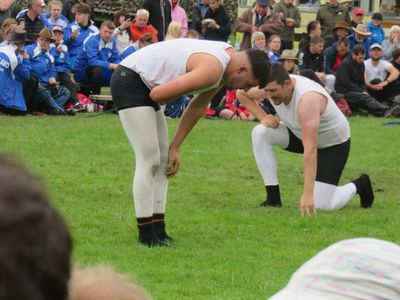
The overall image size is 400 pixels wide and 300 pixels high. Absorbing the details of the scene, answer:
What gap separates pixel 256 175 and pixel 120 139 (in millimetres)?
2839

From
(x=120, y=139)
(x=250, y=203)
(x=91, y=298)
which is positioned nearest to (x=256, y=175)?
(x=250, y=203)

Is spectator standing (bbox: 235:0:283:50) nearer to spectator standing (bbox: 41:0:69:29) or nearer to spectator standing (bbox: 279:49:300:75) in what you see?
spectator standing (bbox: 279:49:300:75)

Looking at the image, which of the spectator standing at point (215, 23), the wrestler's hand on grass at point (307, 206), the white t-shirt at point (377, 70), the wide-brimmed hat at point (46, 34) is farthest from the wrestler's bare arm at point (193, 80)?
the spectator standing at point (215, 23)

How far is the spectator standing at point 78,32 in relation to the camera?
1738 centimetres

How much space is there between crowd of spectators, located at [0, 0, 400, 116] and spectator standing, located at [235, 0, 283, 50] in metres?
0.02

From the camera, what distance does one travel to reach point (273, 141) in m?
9.32

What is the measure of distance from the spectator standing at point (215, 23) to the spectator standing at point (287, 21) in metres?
1.30

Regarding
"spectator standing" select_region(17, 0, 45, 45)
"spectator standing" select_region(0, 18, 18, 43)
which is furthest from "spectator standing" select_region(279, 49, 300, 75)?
"spectator standing" select_region(0, 18, 18, 43)

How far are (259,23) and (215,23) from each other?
37.6 inches

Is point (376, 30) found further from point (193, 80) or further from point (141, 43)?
point (193, 80)

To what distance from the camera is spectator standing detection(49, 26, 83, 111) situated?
16.6 metres

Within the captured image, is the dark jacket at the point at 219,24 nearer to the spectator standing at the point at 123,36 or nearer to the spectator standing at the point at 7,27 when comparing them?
the spectator standing at the point at 123,36

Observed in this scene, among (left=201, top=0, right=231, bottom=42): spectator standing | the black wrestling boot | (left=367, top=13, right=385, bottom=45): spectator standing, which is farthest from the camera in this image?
(left=367, top=13, right=385, bottom=45): spectator standing

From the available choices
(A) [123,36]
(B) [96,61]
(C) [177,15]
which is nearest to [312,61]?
(C) [177,15]
